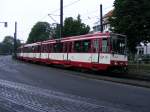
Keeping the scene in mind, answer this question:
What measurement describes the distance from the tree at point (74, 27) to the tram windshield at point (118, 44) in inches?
1685

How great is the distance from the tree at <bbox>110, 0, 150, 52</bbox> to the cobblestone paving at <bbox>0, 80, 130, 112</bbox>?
86.9 feet

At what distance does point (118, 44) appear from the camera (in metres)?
31.1

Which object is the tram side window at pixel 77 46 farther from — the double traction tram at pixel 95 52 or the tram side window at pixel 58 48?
the tram side window at pixel 58 48

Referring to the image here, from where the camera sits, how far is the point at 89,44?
3247 cm

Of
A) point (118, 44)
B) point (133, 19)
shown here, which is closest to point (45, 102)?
point (118, 44)

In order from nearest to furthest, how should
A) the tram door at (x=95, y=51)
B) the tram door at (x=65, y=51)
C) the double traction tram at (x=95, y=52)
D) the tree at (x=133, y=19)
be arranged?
the double traction tram at (x=95, y=52), the tram door at (x=95, y=51), the tram door at (x=65, y=51), the tree at (x=133, y=19)

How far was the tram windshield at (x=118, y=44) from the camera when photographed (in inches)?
1200

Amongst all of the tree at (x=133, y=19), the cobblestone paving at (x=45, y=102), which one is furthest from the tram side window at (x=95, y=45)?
the cobblestone paving at (x=45, y=102)

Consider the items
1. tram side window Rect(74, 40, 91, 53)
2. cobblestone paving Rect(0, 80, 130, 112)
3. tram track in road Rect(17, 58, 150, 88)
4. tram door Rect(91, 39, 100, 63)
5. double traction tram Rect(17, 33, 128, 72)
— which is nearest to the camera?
cobblestone paving Rect(0, 80, 130, 112)

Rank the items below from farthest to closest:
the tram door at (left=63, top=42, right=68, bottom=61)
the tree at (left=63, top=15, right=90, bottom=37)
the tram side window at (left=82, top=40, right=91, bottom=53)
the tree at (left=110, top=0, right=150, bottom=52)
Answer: the tree at (left=63, top=15, right=90, bottom=37)
the tree at (left=110, top=0, right=150, bottom=52)
the tram door at (left=63, top=42, right=68, bottom=61)
the tram side window at (left=82, top=40, right=91, bottom=53)

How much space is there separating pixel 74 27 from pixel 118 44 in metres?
45.9

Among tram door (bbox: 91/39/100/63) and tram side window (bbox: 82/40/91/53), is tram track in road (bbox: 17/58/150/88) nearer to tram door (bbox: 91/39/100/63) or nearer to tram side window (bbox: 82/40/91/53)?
tram door (bbox: 91/39/100/63)

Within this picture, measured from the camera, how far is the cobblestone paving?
12145 mm

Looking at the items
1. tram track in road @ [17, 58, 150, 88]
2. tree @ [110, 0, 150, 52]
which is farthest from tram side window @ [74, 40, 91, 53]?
tree @ [110, 0, 150, 52]
